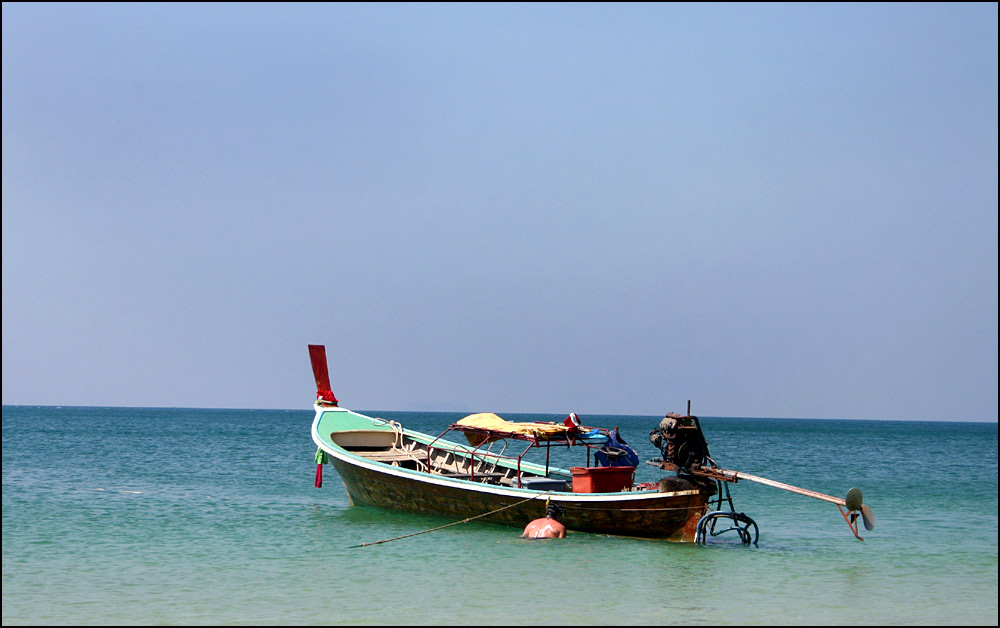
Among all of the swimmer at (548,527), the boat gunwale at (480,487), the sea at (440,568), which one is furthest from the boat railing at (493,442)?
the sea at (440,568)

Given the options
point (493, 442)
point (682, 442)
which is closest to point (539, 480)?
point (493, 442)

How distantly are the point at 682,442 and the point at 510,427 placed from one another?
155 inches

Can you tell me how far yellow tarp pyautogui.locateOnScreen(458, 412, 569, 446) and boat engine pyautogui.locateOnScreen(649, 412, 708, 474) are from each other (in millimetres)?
2343

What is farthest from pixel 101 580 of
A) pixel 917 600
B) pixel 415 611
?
pixel 917 600

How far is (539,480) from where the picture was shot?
1911 cm

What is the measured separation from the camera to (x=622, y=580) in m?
13.8

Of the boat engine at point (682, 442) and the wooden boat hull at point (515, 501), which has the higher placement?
the boat engine at point (682, 442)

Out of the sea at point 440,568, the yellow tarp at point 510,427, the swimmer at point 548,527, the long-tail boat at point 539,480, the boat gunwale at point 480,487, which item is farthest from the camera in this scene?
the yellow tarp at point 510,427

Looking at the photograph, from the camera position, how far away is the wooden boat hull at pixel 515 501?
643 inches

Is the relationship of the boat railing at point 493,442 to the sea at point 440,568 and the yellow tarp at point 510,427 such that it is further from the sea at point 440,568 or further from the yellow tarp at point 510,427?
the sea at point 440,568

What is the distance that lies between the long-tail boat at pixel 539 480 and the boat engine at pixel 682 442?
0.06 feet

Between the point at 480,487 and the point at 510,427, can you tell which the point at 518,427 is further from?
the point at 480,487

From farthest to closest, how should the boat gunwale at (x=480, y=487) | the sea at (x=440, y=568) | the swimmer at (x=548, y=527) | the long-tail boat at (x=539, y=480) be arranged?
the swimmer at (x=548, y=527) < the long-tail boat at (x=539, y=480) < the boat gunwale at (x=480, y=487) < the sea at (x=440, y=568)

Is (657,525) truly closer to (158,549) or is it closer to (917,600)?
(917,600)
